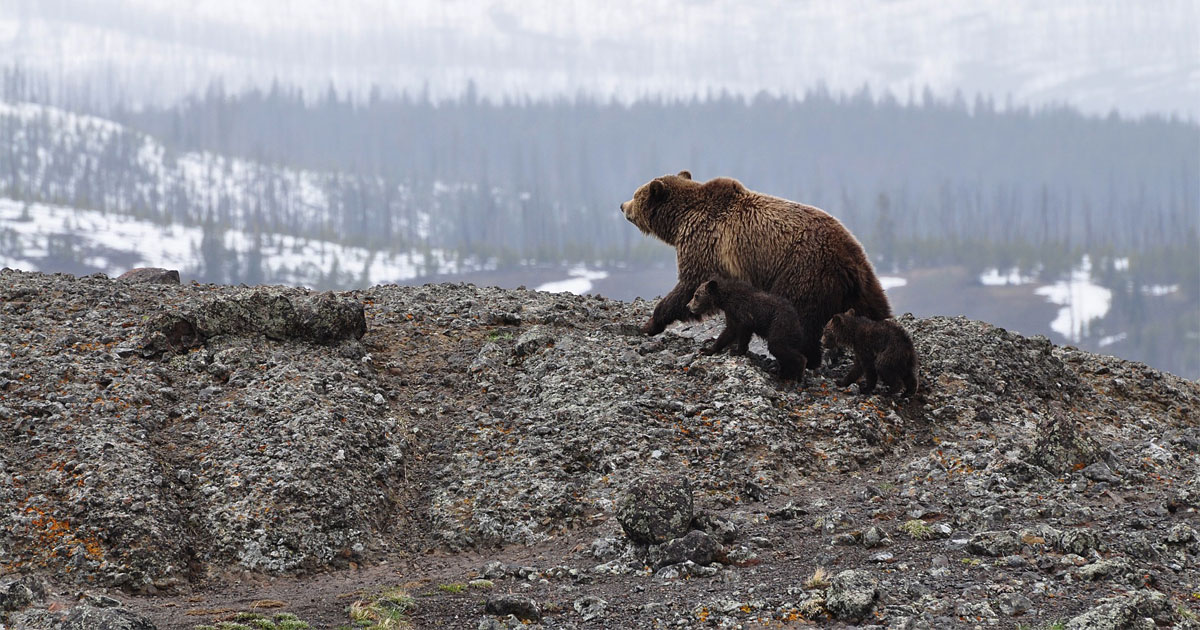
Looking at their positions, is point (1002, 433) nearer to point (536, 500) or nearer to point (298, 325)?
point (536, 500)

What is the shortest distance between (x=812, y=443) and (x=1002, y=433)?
244cm

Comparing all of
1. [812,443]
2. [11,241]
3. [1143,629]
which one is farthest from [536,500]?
[11,241]

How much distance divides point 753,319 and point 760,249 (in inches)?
48.8

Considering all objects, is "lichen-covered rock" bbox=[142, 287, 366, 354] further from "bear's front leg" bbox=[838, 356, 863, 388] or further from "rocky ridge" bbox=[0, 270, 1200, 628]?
"bear's front leg" bbox=[838, 356, 863, 388]

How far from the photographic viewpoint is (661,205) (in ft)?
47.1

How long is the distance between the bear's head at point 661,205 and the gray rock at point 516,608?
8.07 meters

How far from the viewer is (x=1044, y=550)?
7785 mm

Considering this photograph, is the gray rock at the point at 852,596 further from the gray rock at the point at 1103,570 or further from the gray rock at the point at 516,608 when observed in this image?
the gray rock at the point at 516,608

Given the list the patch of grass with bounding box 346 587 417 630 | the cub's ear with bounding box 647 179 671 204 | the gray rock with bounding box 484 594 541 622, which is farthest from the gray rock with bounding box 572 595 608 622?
the cub's ear with bounding box 647 179 671 204

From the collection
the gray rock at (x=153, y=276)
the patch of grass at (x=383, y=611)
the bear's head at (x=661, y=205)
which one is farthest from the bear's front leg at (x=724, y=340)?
the gray rock at (x=153, y=276)

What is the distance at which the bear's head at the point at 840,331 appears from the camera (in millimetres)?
11648

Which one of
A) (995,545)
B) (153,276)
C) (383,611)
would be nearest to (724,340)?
(995,545)

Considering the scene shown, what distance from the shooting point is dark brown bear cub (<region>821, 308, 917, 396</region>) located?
11.4m

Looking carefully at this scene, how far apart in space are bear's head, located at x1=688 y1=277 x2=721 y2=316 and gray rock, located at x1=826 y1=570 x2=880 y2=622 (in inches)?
Result: 217
